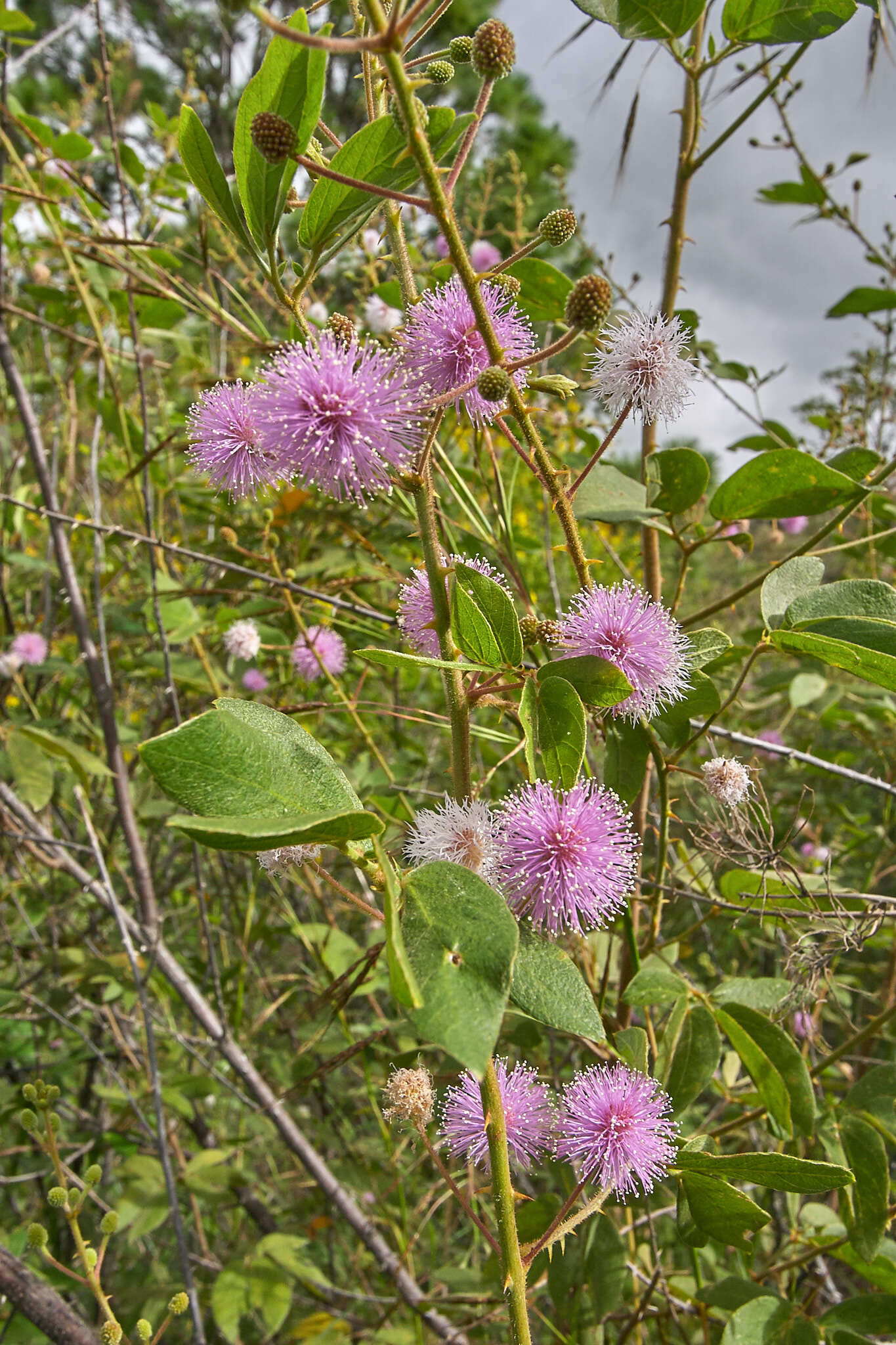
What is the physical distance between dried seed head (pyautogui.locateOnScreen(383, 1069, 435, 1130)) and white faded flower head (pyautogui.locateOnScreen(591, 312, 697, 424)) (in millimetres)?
587

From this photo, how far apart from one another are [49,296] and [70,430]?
13.9 inches

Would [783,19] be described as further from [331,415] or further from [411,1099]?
[411,1099]

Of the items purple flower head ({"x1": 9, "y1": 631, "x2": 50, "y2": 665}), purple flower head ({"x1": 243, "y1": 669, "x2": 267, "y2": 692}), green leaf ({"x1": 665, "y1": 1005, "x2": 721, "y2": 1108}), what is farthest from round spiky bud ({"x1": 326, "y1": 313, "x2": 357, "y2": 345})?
purple flower head ({"x1": 9, "y1": 631, "x2": 50, "y2": 665})

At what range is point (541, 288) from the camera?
942mm

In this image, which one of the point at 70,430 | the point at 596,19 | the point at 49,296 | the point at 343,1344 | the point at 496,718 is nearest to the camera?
the point at 596,19

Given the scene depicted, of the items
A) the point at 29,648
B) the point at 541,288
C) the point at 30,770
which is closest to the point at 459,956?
the point at 541,288

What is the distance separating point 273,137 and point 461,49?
224 millimetres

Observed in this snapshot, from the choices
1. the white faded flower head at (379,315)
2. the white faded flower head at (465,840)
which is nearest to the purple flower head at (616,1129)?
the white faded flower head at (465,840)

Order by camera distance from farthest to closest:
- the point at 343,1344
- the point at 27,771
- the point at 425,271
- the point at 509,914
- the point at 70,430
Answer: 1. the point at 70,430
2. the point at 425,271
3. the point at 27,771
4. the point at 343,1344
5. the point at 509,914

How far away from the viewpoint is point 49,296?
162 cm

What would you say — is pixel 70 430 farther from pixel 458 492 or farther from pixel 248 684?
pixel 458 492

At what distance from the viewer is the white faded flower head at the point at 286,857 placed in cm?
61

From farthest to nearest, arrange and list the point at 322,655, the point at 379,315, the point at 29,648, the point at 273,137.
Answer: the point at 29,648
the point at 379,315
the point at 322,655
the point at 273,137

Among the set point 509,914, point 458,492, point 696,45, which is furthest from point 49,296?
point 509,914
